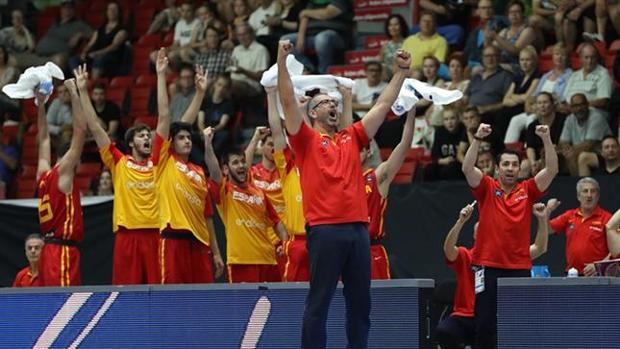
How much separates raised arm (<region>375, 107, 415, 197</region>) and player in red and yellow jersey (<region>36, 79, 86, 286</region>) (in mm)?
2803

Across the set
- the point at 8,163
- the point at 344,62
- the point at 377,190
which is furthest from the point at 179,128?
the point at 8,163

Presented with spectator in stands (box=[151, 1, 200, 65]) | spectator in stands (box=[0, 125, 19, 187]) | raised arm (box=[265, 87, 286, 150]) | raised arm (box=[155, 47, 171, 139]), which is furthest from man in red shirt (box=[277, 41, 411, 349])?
spectator in stands (box=[151, 1, 200, 65])

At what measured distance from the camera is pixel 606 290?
35.1 feet

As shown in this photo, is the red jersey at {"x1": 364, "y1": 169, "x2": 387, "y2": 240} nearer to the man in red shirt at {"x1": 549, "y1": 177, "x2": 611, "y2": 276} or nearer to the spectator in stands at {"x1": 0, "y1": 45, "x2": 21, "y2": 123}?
the man in red shirt at {"x1": 549, "y1": 177, "x2": 611, "y2": 276}

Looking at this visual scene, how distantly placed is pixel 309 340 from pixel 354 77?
999 cm

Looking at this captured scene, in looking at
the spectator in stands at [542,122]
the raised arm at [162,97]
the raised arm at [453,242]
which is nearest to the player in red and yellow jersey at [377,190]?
the raised arm at [453,242]

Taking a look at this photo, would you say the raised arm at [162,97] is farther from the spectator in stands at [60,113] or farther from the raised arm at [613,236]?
the spectator in stands at [60,113]

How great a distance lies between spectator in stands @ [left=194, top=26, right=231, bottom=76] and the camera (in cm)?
2041

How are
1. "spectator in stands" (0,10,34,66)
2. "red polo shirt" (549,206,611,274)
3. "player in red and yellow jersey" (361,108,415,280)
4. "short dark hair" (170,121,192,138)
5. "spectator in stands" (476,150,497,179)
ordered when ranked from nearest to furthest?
"player in red and yellow jersey" (361,108,415,280) < "short dark hair" (170,121,192,138) < "red polo shirt" (549,206,611,274) < "spectator in stands" (476,150,497,179) < "spectator in stands" (0,10,34,66)

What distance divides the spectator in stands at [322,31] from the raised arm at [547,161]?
7642 mm

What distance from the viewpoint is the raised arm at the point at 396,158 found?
494 inches

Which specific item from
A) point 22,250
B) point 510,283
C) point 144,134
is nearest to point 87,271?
point 22,250

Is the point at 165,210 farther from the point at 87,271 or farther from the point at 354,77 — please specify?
the point at 354,77

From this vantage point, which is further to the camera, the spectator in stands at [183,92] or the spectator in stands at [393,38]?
the spectator in stands at [183,92]
